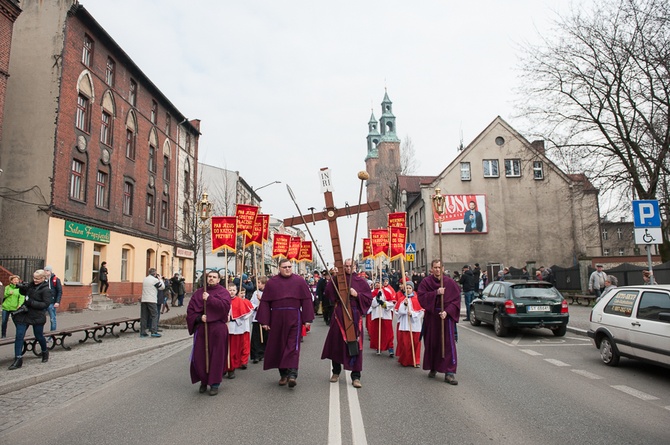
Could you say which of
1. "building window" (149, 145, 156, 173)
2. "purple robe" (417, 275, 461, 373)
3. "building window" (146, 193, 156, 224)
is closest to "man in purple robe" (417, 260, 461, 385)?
"purple robe" (417, 275, 461, 373)

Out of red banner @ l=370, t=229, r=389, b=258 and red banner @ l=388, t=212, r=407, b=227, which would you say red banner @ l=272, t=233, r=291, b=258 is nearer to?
red banner @ l=370, t=229, r=389, b=258

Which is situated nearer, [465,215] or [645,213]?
[645,213]

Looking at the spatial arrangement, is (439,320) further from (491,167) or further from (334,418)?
(491,167)

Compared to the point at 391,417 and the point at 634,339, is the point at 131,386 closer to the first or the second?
the point at 391,417

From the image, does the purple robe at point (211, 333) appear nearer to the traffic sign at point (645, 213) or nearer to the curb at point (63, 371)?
the curb at point (63, 371)

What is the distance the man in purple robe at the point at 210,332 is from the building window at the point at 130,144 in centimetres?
2346

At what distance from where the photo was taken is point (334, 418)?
545 cm

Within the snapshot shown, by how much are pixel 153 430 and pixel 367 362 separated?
16.4ft

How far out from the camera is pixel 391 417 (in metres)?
5.49

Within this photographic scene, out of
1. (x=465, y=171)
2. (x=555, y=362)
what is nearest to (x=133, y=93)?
(x=465, y=171)

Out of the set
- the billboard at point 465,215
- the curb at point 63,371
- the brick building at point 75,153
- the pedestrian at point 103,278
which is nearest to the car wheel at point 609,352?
the curb at point 63,371

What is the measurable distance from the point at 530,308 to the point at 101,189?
68.5 feet

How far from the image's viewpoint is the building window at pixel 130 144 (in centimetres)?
2785

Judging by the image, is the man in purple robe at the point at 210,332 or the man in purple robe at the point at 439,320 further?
the man in purple robe at the point at 439,320
